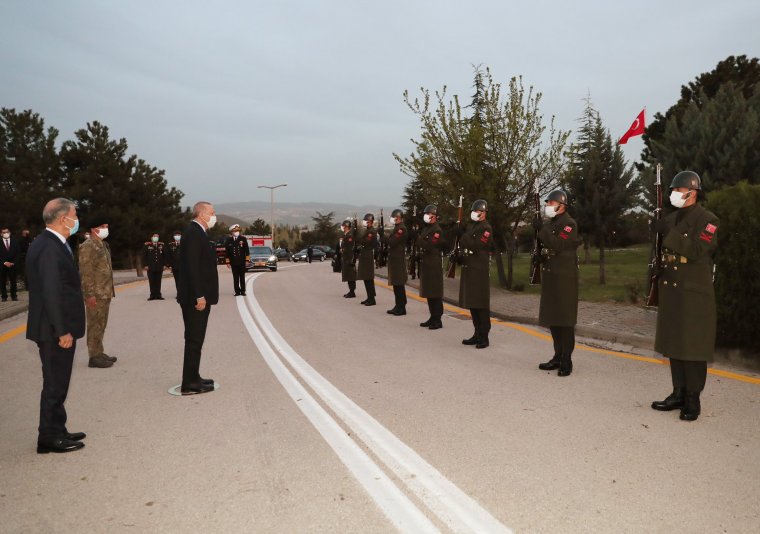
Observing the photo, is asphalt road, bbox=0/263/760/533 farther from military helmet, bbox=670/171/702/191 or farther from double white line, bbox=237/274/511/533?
military helmet, bbox=670/171/702/191

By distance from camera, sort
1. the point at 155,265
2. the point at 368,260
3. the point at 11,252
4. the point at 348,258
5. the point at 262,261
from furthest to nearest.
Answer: the point at 262,261 < the point at 348,258 < the point at 155,265 < the point at 11,252 < the point at 368,260

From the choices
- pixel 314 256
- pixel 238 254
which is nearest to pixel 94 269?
pixel 238 254

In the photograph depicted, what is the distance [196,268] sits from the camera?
6.17 metres

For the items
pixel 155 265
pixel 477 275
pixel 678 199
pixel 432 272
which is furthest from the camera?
pixel 155 265

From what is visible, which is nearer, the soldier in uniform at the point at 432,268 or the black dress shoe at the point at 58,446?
the black dress shoe at the point at 58,446

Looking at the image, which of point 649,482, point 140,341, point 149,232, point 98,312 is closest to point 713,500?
point 649,482

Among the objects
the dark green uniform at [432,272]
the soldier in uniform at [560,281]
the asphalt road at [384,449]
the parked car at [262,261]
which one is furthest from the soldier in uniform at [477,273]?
the parked car at [262,261]

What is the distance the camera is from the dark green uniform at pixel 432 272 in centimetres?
1091

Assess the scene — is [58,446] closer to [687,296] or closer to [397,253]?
[687,296]

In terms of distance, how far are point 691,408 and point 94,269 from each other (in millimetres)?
7112

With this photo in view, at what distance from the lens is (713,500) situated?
11.9ft

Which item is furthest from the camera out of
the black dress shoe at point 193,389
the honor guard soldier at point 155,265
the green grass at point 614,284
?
the honor guard soldier at point 155,265

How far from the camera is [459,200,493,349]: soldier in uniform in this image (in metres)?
8.93

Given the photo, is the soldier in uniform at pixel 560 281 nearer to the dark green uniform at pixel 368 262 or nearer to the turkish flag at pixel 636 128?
the turkish flag at pixel 636 128
